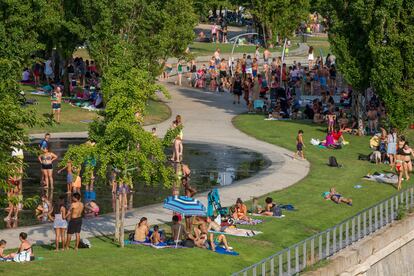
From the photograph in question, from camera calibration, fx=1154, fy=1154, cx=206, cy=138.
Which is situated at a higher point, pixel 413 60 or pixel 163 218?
pixel 413 60

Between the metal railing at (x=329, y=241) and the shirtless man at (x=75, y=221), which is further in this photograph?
the shirtless man at (x=75, y=221)

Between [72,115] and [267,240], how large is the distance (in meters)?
25.5

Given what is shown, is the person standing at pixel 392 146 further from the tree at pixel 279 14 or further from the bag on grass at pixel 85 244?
the tree at pixel 279 14

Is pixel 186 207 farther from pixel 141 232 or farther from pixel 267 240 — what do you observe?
pixel 267 240

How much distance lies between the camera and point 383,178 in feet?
133

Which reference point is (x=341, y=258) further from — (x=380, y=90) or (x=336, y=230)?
(x=380, y=90)

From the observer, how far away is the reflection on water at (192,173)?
35.6 meters

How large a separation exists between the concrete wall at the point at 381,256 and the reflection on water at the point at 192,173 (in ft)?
22.7

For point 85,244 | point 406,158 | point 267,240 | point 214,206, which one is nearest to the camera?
point 85,244

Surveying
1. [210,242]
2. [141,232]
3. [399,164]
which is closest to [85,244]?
[141,232]

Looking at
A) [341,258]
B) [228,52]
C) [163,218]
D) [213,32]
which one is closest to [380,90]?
[163,218]

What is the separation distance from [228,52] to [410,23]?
37891 mm

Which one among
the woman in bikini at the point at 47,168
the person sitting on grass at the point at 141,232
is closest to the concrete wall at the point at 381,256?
the person sitting on grass at the point at 141,232

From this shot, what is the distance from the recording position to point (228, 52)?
8562 cm
